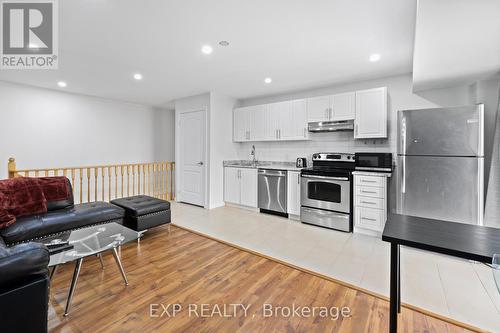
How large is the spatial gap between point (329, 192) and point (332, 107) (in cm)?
148

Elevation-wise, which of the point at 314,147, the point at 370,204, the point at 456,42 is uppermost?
the point at 456,42

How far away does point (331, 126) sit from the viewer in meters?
3.97

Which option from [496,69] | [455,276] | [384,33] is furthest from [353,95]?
[455,276]

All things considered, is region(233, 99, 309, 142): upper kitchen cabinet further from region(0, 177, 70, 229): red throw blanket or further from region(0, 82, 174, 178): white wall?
region(0, 177, 70, 229): red throw blanket

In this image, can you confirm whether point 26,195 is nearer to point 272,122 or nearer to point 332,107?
point 272,122

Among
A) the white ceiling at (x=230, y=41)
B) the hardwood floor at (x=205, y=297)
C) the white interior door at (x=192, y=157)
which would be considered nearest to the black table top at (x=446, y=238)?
the hardwood floor at (x=205, y=297)

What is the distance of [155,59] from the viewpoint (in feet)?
10.4

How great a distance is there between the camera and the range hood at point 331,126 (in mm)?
3811

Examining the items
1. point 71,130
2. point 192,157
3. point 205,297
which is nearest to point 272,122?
point 192,157

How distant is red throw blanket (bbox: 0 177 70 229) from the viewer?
2534 mm

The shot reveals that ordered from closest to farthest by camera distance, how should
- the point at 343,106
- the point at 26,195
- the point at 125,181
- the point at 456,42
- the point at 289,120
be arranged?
the point at 456,42
the point at 26,195
the point at 343,106
the point at 289,120
the point at 125,181

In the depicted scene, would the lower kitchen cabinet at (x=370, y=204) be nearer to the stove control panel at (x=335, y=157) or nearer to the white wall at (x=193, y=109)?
the stove control panel at (x=335, y=157)

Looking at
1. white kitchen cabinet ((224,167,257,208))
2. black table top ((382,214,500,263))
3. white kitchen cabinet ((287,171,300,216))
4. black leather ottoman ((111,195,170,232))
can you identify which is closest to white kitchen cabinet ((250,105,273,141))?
white kitchen cabinet ((224,167,257,208))

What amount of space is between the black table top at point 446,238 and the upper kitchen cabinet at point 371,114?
91.6 inches
